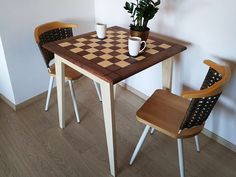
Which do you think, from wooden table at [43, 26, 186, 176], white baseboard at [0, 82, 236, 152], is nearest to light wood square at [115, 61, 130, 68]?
wooden table at [43, 26, 186, 176]

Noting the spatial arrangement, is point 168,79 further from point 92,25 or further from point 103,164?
point 92,25

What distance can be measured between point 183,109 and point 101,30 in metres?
0.79

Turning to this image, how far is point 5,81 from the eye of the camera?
6.81ft

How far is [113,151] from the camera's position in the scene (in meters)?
1.45

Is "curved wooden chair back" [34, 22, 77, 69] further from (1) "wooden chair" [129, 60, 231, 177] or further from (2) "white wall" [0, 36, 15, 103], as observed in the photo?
(1) "wooden chair" [129, 60, 231, 177]

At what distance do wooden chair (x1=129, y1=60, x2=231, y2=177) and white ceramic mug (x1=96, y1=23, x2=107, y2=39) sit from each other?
58 centimetres

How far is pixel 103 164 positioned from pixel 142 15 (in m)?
1.06

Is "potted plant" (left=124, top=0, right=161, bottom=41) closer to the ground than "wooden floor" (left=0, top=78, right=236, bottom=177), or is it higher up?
higher up

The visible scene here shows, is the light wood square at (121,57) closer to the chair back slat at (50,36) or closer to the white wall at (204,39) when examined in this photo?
the white wall at (204,39)

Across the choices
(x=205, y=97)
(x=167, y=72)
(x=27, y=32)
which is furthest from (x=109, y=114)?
(x=27, y=32)

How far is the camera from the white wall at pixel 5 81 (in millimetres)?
1933

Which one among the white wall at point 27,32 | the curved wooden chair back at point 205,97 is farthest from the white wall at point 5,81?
the curved wooden chair back at point 205,97

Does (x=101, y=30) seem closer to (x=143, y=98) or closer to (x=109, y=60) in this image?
(x=109, y=60)

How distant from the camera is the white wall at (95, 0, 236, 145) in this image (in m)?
1.48
